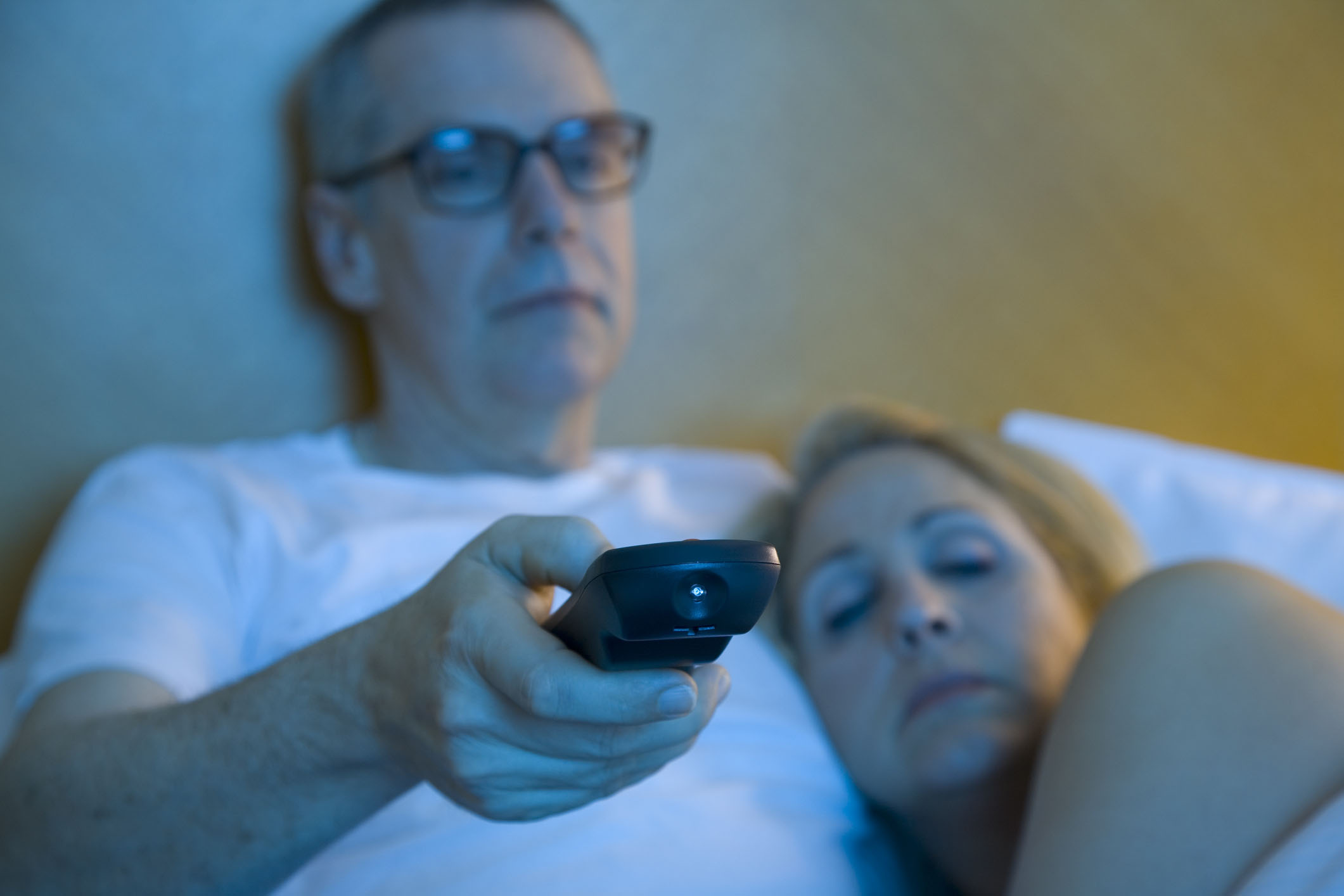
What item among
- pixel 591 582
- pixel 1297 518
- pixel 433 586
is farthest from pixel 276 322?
pixel 1297 518

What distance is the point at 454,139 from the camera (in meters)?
1.16

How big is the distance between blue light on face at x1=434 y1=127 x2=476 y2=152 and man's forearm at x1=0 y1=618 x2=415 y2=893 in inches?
25.8

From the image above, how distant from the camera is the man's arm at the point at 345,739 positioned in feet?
1.72

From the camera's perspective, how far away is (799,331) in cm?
156

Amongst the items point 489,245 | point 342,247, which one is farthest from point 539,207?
point 342,247

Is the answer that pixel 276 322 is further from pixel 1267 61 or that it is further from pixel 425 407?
pixel 1267 61

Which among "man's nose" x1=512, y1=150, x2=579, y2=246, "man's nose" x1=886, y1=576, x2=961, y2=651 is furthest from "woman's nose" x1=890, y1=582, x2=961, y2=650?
"man's nose" x1=512, y1=150, x2=579, y2=246

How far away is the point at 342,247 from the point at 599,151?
0.32 metres

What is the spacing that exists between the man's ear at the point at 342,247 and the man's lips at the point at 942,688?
75cm

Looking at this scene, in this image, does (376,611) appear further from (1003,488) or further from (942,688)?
(1003,488)

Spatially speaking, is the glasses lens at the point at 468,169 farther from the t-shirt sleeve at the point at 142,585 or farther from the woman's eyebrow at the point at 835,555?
the woman's eyebrow at the point at 835,555

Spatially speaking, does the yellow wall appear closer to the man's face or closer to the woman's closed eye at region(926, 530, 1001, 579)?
the man's face

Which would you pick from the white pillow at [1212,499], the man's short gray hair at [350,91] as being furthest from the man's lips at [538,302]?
the white pillow at [1212,499]

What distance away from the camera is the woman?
67 centimetres
